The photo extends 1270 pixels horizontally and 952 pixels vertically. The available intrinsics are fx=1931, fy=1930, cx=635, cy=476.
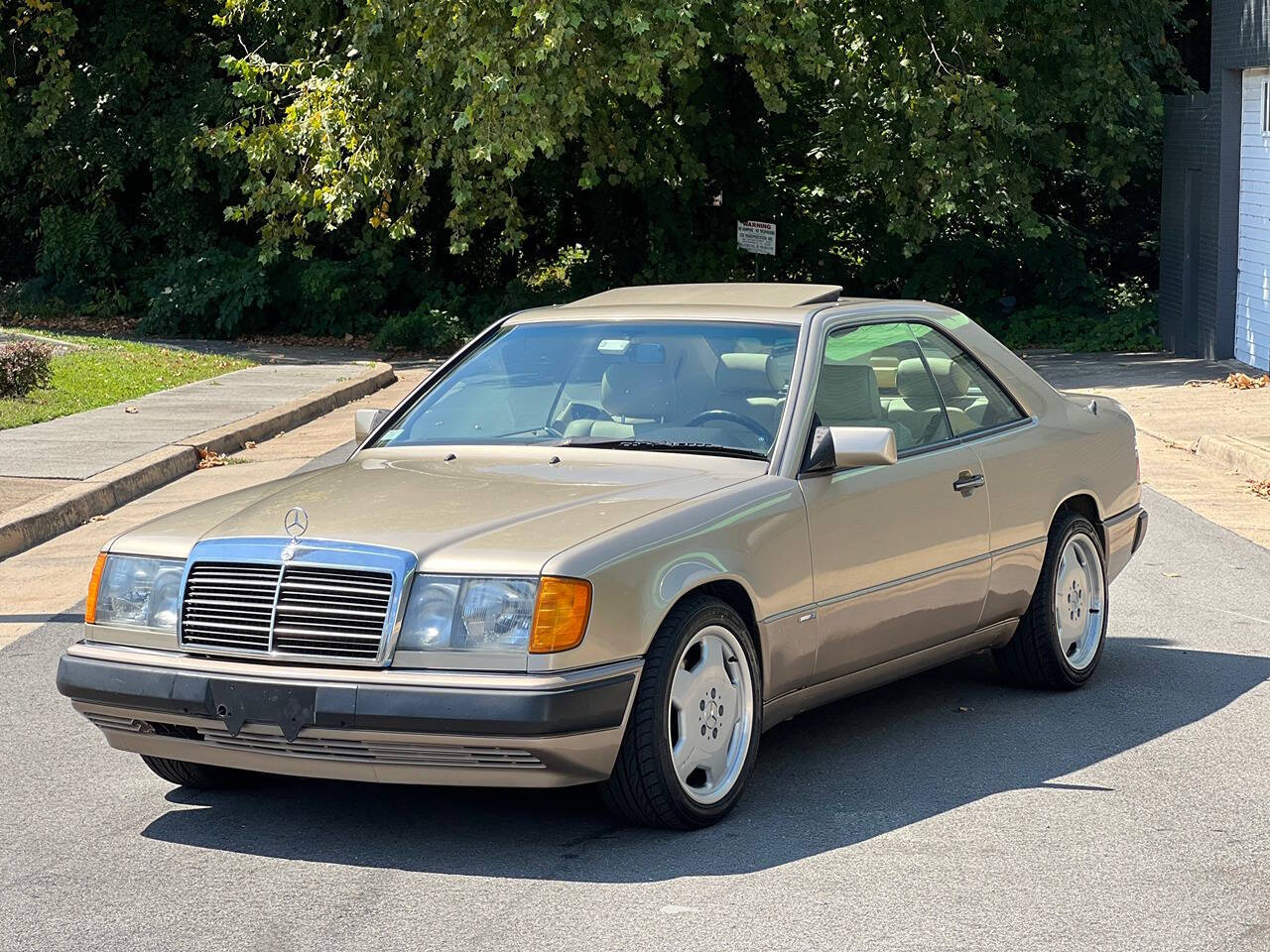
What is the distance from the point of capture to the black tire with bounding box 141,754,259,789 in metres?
6.04

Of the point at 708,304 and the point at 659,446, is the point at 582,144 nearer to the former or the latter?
the point at 708,304

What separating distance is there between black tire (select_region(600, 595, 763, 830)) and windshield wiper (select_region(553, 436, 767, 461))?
72 centimetres

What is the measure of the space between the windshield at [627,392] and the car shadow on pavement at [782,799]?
3.75 feet

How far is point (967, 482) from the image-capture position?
6871mm

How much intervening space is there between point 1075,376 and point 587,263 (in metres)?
10.7

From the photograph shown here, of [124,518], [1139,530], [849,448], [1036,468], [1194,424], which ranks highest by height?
[849,448]

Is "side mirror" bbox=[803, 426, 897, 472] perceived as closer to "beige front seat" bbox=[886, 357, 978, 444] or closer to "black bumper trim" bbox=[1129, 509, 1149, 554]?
"beige front seat" bbox=[886, 357, 978, 444]

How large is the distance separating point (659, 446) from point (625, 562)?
Answer: 1.07m

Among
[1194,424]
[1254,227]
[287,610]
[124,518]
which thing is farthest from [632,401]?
[1254,227]

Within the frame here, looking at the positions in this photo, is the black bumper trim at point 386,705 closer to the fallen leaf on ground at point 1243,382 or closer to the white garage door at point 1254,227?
the fallen leaf on ground at point 1243,382

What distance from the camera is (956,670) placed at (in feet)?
25.9

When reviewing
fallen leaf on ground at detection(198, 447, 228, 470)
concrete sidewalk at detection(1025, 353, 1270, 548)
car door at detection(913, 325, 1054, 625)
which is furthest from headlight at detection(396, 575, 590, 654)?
fallen leaf on ground at detection(198, 447, 228, 470)

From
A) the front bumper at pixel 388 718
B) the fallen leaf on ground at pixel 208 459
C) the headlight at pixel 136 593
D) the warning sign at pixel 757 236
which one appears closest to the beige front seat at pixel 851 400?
the front bumper at pixel 388 718

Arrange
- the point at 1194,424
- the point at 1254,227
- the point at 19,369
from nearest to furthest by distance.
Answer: the point at 1194,424, the point at 19,369, the point at 1254,227
